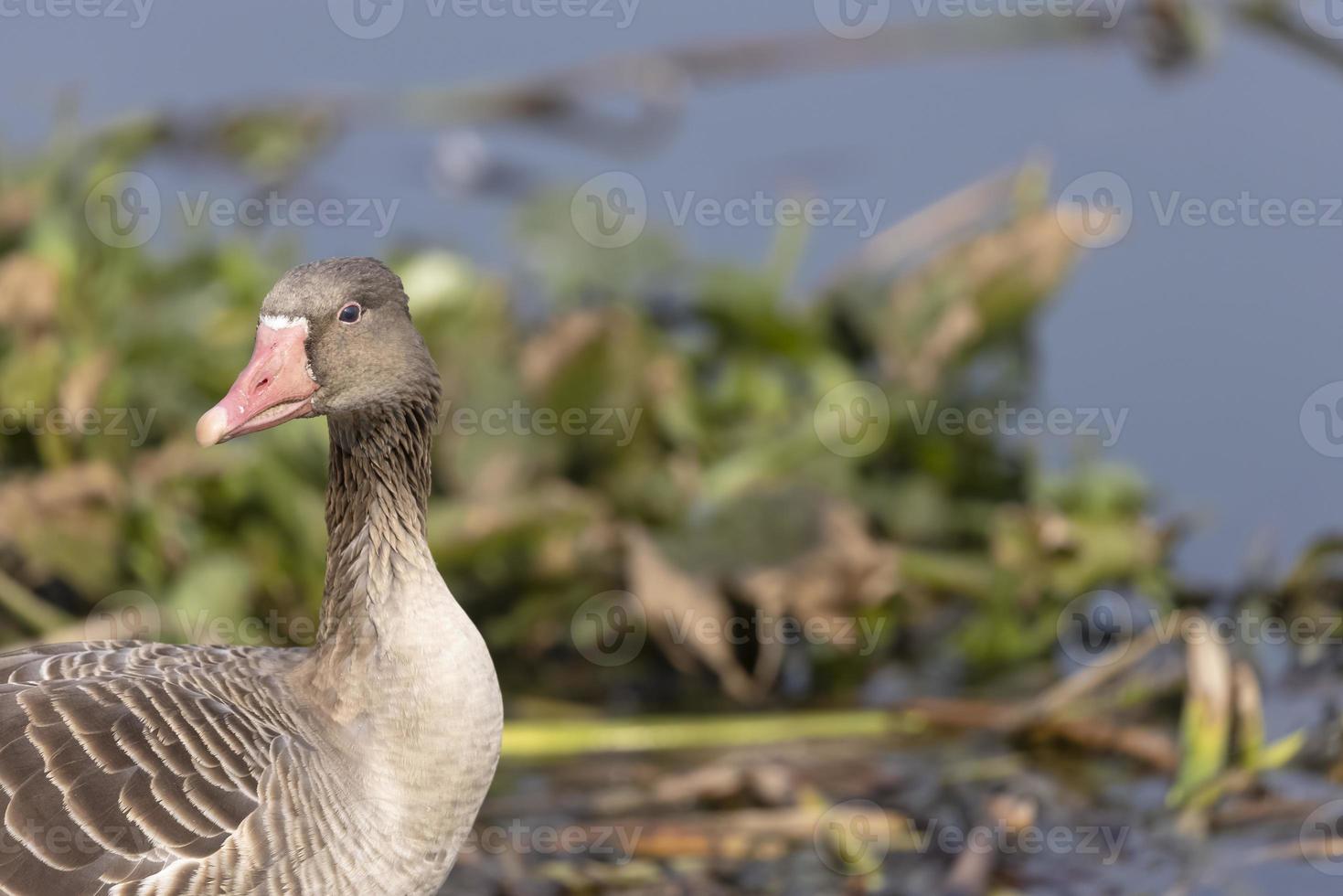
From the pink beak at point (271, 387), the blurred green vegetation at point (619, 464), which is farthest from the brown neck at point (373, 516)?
the blurred green vegetation at point (619, 464)

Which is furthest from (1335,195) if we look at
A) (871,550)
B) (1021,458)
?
(871,550)

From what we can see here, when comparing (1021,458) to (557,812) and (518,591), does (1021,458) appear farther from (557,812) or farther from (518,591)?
(557,812)

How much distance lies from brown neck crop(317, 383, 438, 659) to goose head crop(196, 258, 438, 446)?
0.08m

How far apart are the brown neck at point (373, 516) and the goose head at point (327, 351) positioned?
76 millimetres

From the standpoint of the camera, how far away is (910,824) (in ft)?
15.7

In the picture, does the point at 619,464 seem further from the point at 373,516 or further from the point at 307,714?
the point at 307,714

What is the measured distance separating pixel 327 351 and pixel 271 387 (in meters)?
0.14

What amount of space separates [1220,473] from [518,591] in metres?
2.45

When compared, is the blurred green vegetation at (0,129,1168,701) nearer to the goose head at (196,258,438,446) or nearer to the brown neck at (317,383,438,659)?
the brown neck at (317,383,438,659)

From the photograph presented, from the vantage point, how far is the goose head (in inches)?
140

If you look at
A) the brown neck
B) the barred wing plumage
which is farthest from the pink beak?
the barred wing plumage

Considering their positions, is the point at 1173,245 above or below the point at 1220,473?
above

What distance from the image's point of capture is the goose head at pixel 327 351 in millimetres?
3551

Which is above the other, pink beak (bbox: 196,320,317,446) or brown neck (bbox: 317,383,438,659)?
pink beak (bbox: 196,320,317,446)
